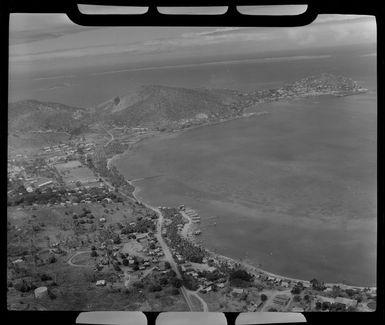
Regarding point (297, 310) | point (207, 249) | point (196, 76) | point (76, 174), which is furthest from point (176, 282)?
point (196, 76)

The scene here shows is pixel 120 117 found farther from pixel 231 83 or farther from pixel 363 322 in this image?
pixel 363 322

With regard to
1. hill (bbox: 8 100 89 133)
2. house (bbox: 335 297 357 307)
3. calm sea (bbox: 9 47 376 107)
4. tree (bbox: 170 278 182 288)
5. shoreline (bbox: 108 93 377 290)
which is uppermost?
calm sea (bbox: 9 47 376 107)

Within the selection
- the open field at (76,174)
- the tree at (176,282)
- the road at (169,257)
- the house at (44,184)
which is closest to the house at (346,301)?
the road at (169,257)

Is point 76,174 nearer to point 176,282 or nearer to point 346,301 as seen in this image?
point 176,282

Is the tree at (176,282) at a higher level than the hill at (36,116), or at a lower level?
lower

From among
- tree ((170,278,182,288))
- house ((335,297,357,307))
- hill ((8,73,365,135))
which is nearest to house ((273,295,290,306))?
house ((335,297,357,307))

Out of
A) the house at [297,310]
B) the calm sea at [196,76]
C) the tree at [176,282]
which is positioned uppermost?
the calm sea at [196,76]

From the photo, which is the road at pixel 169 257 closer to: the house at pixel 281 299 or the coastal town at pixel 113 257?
the coastal town at pixel 113 257

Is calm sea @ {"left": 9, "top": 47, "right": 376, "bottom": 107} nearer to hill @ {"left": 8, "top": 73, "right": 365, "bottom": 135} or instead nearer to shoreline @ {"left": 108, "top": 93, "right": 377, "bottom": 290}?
hill @ {"left": 8, "top": 73, "right": 365, "bottom": 135}

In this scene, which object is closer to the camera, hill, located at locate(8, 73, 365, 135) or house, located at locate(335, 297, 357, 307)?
house, located at locate(335, 297, 357, 307)
